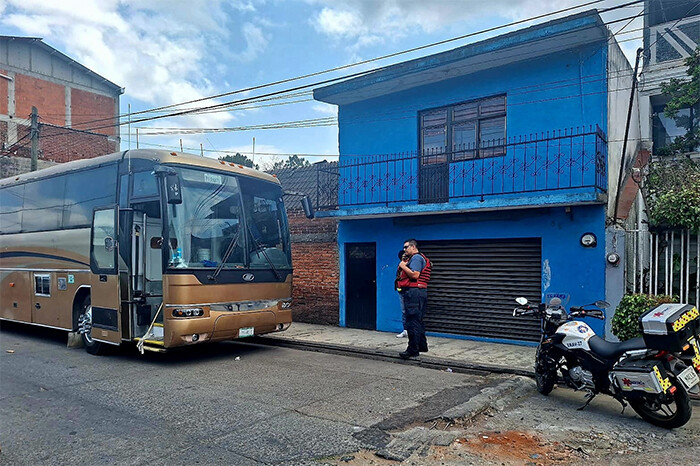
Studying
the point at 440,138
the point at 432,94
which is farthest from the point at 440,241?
the point at 432,94

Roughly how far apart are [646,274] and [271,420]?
6565 mm

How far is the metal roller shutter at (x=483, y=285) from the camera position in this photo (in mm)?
9773

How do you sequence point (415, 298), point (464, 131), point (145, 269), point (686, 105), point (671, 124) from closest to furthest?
point (415, 298), point (145, 269), point (464, 131), point (686, 105), point (671, 124)

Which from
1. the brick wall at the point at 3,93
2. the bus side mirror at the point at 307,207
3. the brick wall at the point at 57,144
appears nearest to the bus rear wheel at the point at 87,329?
the bus side mirror at the point at 307,207

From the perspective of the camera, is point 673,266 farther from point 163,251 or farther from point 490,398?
point 163,251

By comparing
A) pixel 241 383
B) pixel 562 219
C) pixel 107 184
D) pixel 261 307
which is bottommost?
pixel 241 383

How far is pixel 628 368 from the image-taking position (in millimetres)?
5066

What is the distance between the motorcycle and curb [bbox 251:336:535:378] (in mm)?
1296

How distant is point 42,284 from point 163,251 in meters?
4.39

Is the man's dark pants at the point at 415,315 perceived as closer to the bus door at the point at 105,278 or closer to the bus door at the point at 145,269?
the bus door at the point at 145,269

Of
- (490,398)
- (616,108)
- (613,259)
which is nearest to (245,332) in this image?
(490,398)

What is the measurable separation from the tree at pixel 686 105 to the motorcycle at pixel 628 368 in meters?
8.24

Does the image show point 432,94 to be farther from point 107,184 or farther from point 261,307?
point 107,184

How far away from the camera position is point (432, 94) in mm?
11203
